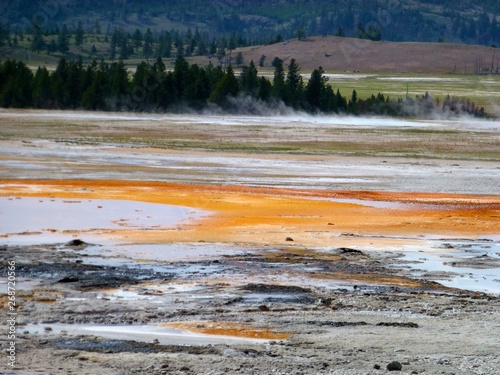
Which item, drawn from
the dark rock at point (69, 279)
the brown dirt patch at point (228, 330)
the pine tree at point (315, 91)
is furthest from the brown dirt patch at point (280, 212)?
the pine tree at point (315, 91)

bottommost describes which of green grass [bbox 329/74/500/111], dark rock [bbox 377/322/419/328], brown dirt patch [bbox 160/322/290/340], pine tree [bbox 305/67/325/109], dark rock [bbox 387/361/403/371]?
green grass [bbox 329/74/500/111]

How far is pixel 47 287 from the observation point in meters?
12.2

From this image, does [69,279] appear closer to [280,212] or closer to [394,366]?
[394,366]

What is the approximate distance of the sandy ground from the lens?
9312 mm

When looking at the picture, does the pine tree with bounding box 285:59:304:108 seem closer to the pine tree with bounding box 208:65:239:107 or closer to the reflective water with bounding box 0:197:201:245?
the pine tree with bounding box 208:65:239:107

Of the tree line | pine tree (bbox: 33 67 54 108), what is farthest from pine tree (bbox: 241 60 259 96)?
pine tree (bbox: 33 67 54 108)

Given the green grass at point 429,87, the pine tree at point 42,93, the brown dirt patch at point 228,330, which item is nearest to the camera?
the brown dirt patch at point 228,330

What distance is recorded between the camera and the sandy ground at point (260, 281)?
9.31 m

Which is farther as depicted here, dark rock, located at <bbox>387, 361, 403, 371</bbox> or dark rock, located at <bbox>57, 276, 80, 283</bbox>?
dark rock, located at <bbox>57, 276, 80, 283</bbox>

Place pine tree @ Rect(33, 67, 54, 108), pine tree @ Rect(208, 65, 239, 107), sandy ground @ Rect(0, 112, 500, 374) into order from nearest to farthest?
1. sandy ground @ Rect(0, 112, 500, 374)
2. pine tree @ Rect(208, 65, 239, 107)
3. pine tree @ Rect(33, 67, 54, 108)

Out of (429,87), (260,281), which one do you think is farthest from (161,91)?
(429,87)

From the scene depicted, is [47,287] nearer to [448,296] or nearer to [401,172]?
[448,296]

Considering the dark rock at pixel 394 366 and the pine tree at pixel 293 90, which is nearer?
the dark rock at pixel 394 366

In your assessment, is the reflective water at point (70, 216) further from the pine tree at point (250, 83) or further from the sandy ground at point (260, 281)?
the pine tree at point (250, 83)
